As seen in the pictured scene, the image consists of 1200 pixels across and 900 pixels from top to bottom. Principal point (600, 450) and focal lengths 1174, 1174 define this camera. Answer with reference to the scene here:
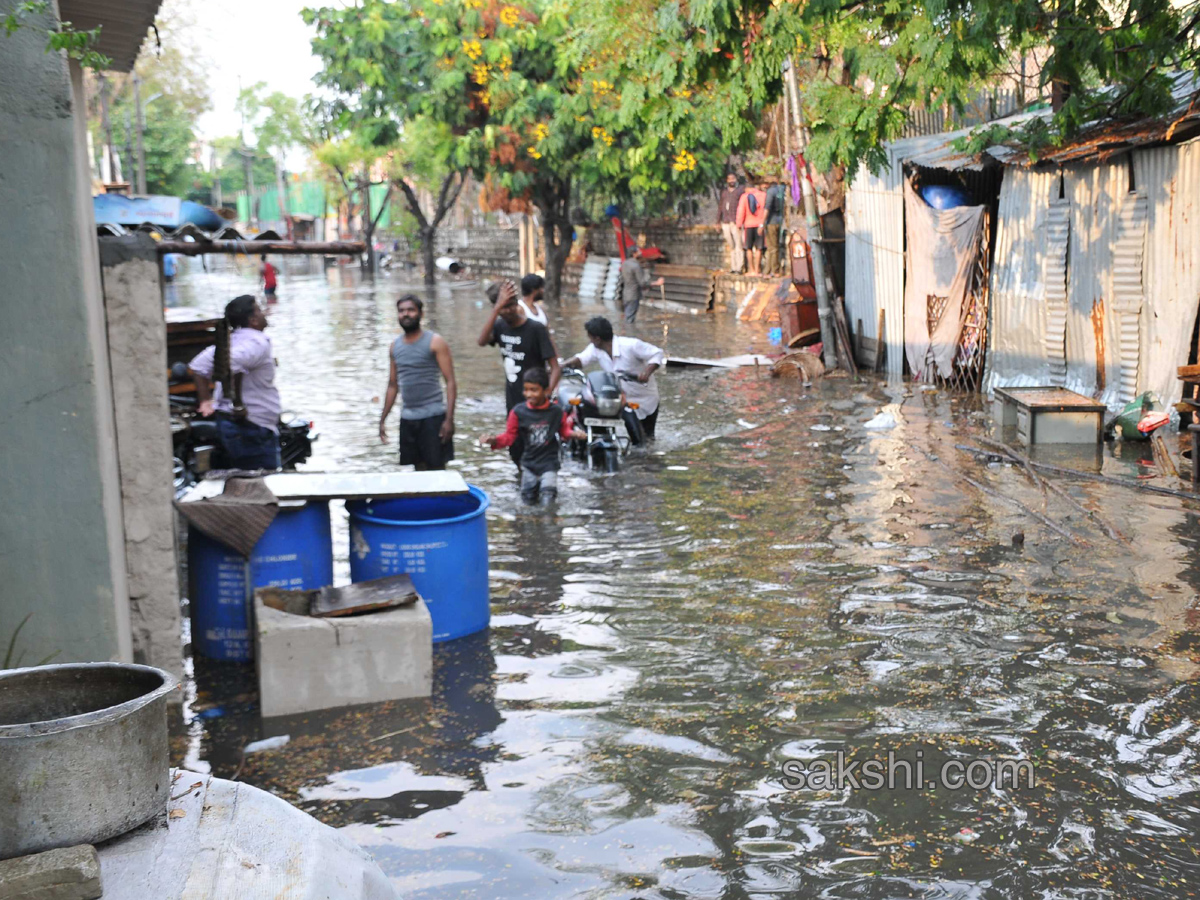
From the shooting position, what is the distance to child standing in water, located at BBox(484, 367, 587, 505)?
9367 mm

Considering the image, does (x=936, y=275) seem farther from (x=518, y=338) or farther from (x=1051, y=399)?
(x=518, y=338)

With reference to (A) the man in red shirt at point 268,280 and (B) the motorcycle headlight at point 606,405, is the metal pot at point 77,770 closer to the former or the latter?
(B) the motorcycle headlight at point 606,405

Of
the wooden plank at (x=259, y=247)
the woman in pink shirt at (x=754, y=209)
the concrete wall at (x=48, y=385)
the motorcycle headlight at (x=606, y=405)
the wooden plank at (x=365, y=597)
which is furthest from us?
the woman in pink shirt at (x=754, y=209)

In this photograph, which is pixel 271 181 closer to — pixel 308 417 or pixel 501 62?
pixel 501 62

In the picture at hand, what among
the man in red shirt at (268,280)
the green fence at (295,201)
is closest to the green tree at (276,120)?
the green fence at (295,201)

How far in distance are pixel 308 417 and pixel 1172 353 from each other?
9.62 m

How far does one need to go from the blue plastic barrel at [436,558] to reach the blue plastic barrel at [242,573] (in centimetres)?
22

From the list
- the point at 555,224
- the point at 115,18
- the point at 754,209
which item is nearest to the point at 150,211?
the point at 115,18

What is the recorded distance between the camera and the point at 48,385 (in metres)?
Result: 4.73

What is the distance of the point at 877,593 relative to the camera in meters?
7.00

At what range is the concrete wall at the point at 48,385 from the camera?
462 centimetres

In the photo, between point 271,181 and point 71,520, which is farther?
point 271,181

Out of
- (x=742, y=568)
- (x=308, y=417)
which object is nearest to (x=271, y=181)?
(x=308, y=417)

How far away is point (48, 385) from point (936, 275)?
13.7 m
